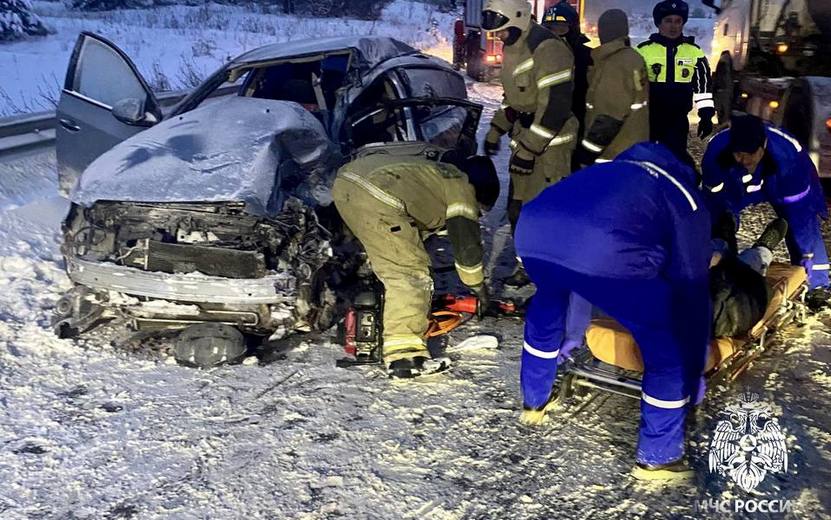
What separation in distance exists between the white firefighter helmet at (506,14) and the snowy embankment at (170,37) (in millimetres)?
8505

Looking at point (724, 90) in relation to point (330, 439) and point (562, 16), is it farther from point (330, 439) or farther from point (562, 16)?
point (330, 439)

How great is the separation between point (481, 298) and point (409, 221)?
65 centimetres

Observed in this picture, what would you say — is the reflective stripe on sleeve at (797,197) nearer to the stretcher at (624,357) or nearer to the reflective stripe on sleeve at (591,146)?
the stretcher at (624,357)

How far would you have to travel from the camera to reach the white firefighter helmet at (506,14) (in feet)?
15.6

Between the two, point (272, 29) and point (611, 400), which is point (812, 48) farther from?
point (272, 29)

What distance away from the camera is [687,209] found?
110 inches

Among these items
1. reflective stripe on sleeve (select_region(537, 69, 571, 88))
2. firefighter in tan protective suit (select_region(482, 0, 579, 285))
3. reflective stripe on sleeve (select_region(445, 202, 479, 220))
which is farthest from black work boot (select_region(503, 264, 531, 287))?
reflective stripe on sleeve (select_region(445, 202, 479, 220))

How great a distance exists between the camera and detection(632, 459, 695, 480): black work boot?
300 cm

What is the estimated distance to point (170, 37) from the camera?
2212cm

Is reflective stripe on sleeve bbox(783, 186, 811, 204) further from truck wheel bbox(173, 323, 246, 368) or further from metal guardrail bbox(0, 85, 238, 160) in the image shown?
metal guardrail bbox(0, 85, 238, 160)

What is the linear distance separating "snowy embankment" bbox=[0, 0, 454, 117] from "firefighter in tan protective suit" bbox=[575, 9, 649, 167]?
8853 mm

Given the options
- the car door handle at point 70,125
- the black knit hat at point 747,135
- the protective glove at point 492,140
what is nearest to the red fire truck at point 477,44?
the protective glove at point 492,140

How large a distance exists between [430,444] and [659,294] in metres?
1.20

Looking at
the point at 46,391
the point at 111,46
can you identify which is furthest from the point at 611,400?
the point at 111,46
